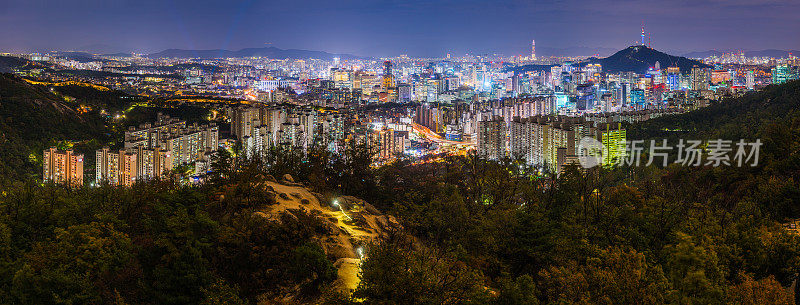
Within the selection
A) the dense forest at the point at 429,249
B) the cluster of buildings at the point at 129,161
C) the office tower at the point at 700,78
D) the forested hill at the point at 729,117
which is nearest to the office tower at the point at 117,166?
the cluster of buildings at the point at 129,161

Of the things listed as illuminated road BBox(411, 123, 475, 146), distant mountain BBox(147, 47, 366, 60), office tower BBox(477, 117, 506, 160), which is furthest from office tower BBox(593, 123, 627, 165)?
distant mountain BBox(147, 47, 366, 60)

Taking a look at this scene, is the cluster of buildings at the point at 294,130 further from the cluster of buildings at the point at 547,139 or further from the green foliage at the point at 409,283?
the green foliage at the point at 409,283

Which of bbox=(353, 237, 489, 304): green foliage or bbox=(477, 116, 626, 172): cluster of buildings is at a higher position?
bbox=(477, 116, 626, 172): cluster of buildings

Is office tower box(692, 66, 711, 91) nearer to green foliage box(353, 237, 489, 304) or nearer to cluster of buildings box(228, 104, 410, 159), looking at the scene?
cluster of buildings box(228, 104, 410, 159)

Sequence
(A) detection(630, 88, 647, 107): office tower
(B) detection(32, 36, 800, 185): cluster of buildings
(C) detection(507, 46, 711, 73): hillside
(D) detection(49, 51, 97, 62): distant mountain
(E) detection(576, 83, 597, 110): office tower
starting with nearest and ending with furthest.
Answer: (B) detection(32, 36, 800, 185): cluster of buildings
(A) detection(630, 88, 647, 107): office tower
(E) detection(576, 83, 597, 110): office tower
(D) detection(49, 51, 97, 62): distant mountain
(C) detection(507, 46, 711, 73): hillside

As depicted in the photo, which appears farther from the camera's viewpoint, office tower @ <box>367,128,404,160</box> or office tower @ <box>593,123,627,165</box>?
office tower @ <box>367,128,404,160</box>

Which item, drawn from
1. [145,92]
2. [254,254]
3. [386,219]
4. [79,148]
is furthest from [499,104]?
[254,254]

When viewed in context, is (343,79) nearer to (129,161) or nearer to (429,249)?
(129,161)
